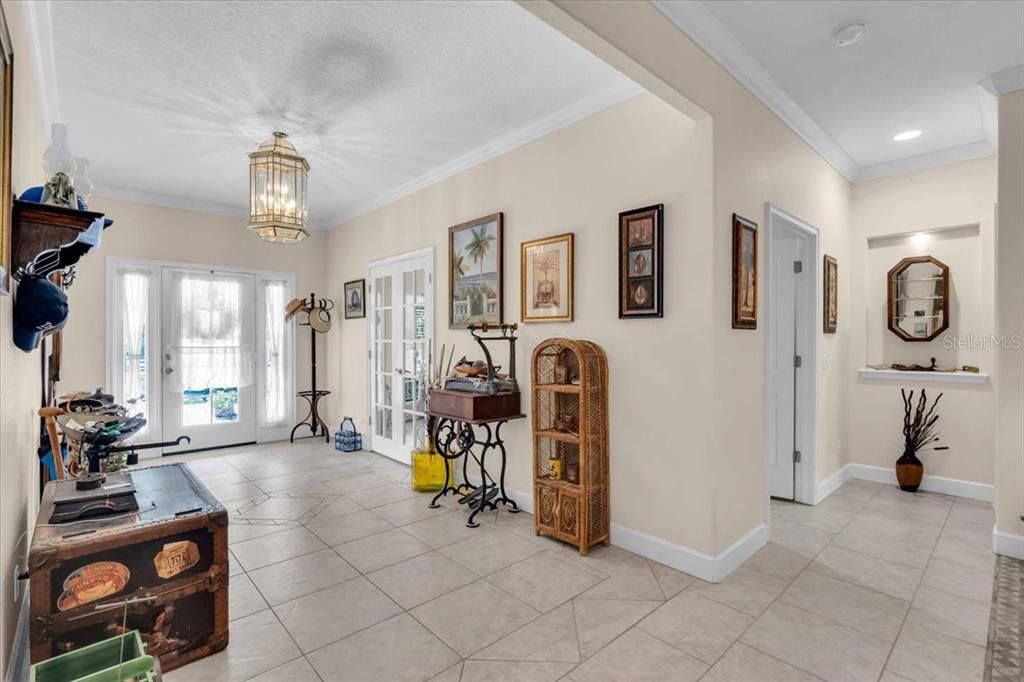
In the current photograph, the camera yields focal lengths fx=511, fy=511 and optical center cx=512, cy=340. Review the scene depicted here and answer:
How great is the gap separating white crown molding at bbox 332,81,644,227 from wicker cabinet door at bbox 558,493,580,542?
2.41 metres

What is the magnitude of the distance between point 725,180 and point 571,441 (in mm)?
1699

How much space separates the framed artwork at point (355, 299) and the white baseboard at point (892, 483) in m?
4.72

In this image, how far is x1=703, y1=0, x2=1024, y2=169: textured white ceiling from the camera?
7.85 feet

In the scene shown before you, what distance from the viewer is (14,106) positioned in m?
1.74

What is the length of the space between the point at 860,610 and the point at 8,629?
3395 mm

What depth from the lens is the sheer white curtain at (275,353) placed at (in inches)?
244

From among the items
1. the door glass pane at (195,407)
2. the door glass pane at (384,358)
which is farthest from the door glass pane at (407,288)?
the door glass pane at (195,407)

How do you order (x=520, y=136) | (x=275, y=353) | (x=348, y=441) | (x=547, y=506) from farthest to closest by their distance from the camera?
1. (x=275, y=353)
2. (x=348, y=441)
3. (x=520, y=136)
4. (x=547, y=506)

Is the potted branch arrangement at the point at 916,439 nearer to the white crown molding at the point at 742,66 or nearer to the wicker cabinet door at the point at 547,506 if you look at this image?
the white crown molding at the point at 742,66

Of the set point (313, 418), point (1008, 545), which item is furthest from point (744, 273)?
point (313, 418)

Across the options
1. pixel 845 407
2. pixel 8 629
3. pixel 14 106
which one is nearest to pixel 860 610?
pixel 845 407

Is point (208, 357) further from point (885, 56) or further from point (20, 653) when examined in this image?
point (885, 56)

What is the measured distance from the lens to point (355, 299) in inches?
235

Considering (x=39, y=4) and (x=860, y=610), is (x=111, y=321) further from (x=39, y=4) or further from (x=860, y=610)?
(x=860, y=610)
